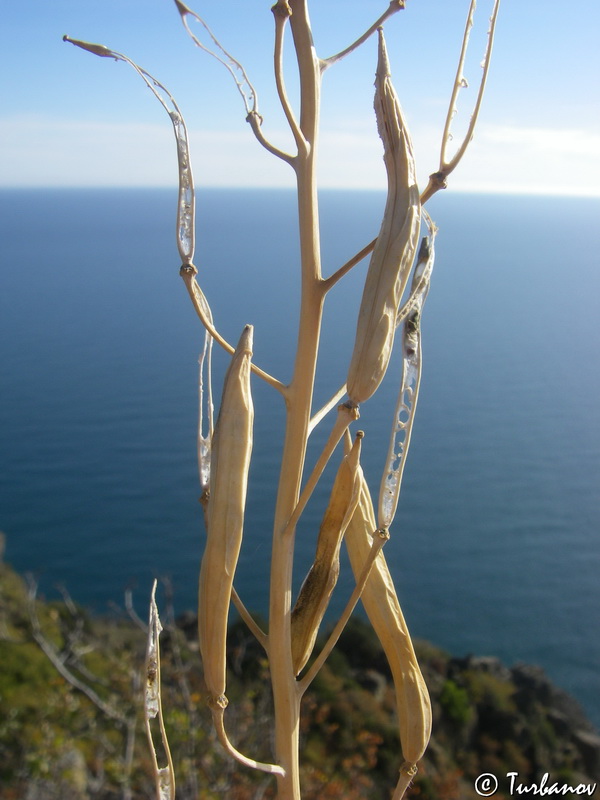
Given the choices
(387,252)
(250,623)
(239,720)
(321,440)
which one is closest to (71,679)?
(239,720)

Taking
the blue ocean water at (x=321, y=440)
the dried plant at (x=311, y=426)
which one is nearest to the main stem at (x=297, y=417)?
the dried plant at (x=311, y=426)

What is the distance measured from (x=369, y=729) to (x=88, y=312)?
3584cm

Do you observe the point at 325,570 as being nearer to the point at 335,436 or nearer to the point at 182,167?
the point at 335,436

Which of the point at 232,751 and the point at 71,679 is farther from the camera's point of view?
the point at 71,679

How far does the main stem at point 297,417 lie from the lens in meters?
0.85

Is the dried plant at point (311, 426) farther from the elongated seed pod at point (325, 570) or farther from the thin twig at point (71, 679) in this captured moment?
the thin twig at point (71, 679)

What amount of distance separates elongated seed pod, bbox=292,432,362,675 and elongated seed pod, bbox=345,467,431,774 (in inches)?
1.2

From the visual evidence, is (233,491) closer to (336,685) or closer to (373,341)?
(373,341)

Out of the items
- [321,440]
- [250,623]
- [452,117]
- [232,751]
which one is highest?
[452,117]

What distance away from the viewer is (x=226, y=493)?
32.0 inches

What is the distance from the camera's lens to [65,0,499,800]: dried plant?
0.80 meters

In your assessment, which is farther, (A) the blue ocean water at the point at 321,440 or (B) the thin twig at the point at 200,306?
(A) the blue ocean water at the point at 321,440

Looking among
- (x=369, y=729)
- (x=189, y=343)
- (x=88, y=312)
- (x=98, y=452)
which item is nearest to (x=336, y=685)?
(x=369, y=729)

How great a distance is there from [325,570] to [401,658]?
0.17 meters
